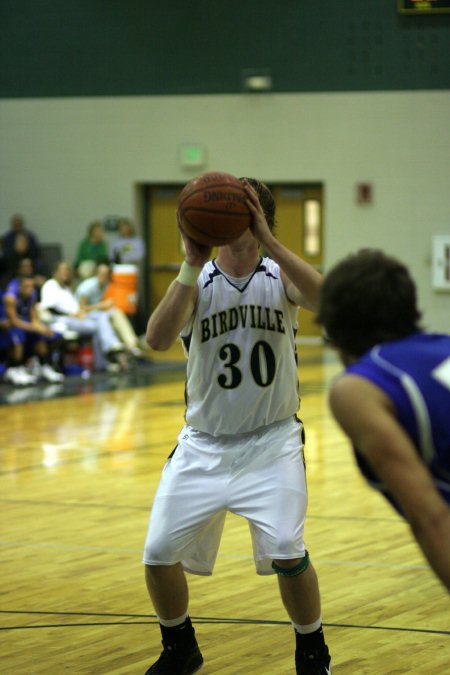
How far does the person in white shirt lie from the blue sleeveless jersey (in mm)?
11238

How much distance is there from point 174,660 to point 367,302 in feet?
5.83

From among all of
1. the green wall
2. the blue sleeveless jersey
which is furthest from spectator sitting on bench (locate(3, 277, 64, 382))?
the blue sleeveless jersey

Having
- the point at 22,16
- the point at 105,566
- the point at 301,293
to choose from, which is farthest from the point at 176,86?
the point at 301,293

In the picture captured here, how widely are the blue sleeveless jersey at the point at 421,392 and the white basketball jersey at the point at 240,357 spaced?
1.37m

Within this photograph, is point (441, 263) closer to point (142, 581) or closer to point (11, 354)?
point (11, 354)

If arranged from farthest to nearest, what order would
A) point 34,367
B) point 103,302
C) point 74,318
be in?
point 103,302 < point 74,318 < point 34,367

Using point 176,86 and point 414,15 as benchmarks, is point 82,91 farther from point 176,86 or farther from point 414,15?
point 414,15

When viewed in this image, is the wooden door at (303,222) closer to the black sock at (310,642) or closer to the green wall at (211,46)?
the green wall at (211,46)

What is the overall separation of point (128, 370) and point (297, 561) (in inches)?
433

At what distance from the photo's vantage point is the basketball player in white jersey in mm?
3242

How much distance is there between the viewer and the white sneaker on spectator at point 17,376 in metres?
12.2

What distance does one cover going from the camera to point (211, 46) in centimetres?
1769

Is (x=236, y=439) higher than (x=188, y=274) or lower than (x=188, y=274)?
lower

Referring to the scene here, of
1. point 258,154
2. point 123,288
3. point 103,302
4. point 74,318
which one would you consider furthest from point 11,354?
point 258,154
